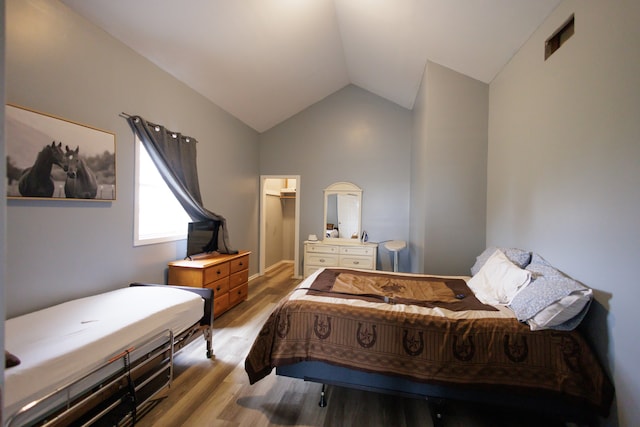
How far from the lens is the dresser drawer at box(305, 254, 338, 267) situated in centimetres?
457

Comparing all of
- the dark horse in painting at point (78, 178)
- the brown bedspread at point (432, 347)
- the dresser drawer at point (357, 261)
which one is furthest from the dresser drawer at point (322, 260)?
the dark horse in painting at point (78, 178)

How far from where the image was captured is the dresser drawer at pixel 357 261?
4.46 m

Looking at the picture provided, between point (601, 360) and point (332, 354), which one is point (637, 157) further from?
point (332, 354)

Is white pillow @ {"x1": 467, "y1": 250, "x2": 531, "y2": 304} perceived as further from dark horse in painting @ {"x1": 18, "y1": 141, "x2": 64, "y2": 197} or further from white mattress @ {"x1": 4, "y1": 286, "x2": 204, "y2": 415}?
dark horse in painting @ {"x1": 18, "y1": 141, "x2": 64, "y2": 197}

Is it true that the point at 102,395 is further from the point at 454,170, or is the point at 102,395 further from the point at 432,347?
the point at 454,170

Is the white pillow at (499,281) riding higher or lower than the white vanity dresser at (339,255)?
higher

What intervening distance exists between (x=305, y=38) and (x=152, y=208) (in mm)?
2844

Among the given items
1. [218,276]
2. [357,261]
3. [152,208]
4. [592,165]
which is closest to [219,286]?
[218,276]

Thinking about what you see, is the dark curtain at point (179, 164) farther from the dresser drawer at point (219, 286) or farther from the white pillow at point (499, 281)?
the white pillow at point (499, 281)

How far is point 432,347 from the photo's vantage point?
1536 millimetres

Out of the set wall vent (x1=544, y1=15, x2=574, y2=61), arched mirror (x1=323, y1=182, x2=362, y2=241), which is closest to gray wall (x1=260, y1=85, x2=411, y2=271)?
arched mirror (x1=323, y1=182, x2=362, y2=241)

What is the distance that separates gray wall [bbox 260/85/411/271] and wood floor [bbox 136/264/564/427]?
290cm

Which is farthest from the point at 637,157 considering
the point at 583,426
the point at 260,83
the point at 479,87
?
the point at 260,83

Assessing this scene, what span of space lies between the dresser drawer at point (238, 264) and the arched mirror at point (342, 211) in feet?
5.68
